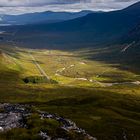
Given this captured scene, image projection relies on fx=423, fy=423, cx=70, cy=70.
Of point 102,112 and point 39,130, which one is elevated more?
point 39,130

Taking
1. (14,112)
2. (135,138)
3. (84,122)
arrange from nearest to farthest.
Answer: (14,112) < (135,138) < (84,122)

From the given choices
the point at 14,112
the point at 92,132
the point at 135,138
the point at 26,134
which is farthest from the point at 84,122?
the point at 26,134

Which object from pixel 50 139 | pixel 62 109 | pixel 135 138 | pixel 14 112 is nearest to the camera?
pixel 50 139

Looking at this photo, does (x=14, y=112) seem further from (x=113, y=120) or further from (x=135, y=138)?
(x=113, y=120)

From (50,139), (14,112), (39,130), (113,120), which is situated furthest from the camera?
(113,120)

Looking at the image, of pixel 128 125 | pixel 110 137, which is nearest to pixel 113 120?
pixel 128 125

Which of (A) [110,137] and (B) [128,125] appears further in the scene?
(B) [128,125]

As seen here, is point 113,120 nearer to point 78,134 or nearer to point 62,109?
point 62,109

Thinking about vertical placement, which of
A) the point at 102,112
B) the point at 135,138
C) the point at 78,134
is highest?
the point at 78,134

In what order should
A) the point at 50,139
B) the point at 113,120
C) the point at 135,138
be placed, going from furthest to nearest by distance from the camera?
1. the point at 113,120
2. the point at 135,138
3. the point at 50,139
